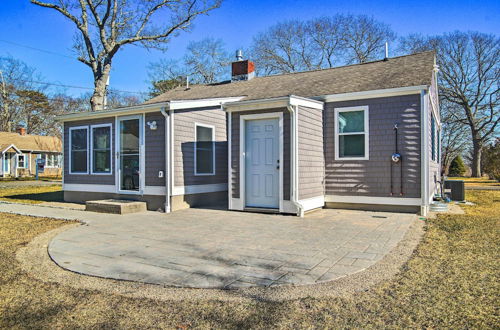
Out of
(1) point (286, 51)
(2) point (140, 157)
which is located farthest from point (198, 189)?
(1) point (286, 51)

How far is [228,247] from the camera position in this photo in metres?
4.91

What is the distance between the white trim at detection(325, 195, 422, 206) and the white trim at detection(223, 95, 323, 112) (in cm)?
229

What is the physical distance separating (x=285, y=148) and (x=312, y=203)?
1472mm

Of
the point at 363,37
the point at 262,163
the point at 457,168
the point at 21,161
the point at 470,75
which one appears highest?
the point at 363,37

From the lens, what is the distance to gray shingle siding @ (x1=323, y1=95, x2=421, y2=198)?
312 inches

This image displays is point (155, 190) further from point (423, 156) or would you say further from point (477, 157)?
point (477, 157)

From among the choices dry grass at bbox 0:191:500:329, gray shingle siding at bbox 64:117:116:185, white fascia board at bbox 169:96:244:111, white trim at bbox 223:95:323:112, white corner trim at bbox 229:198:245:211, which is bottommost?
dry grass at bbox 0:191:500:329

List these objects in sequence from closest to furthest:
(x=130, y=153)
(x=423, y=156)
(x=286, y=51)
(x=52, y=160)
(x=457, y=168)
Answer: (x=423, y=156) → (x=130, y=153) → (x=286, y=51) → (x=457, y=168) → (x=52, y=160)

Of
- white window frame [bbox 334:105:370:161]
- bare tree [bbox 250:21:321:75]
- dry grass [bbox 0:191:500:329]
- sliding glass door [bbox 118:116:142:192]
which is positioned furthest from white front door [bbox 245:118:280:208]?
bare tree [bbox 250:21:321:75]

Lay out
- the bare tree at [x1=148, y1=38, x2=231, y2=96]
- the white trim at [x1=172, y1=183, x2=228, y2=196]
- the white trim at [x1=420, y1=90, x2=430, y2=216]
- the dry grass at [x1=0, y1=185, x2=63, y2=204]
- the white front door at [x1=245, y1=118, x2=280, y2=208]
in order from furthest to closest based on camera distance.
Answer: the bare tree at [x1=148, y1=38, x2=231, y2=96] < the dry grass at [x1=0, y1=185, x2=63, y2=204] < the white trim at [x1=172, y1=183, x2=228, y2=196] < the white front door at [x1=245, y1=118, x2=280, y2=208] < the white trim at [x1=420, y1=90, x2=430, y2=216]

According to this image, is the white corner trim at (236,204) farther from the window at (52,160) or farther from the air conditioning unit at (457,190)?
the window at (52,160)

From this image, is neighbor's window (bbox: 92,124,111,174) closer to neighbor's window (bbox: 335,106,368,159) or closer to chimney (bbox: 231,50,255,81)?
chimney (bbox: 231,50,255,81)

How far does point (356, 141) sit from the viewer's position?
28.2 ft

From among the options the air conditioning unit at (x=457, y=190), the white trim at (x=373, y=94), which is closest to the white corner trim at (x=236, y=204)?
the white trim at (x=373, y=94)
